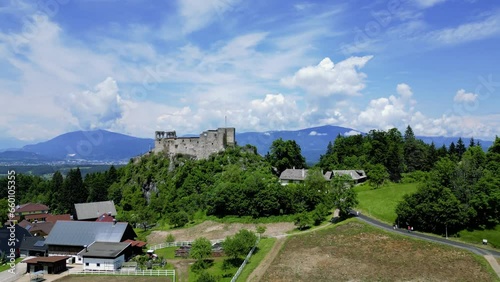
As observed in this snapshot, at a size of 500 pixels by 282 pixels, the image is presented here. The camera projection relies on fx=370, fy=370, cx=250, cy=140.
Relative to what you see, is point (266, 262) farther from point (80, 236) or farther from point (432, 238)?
point (80, 236)

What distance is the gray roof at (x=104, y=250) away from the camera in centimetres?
4415

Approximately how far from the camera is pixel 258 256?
4228 centimetres

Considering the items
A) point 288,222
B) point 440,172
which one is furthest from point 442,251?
point 288,222

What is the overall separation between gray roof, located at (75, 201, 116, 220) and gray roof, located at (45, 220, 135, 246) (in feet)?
72.4

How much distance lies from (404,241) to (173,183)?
48.7m

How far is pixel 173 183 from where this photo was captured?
7750cm

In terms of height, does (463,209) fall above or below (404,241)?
above

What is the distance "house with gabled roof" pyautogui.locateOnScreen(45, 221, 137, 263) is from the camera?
162 feet

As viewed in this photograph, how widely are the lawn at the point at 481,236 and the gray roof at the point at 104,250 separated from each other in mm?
40933

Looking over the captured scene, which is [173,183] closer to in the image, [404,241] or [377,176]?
[377,176]

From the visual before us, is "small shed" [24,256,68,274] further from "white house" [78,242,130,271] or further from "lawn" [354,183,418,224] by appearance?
"lawn" [354,183,418,224]

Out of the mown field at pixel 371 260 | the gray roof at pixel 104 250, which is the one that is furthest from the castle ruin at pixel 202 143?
the mown field at pixel 371 260

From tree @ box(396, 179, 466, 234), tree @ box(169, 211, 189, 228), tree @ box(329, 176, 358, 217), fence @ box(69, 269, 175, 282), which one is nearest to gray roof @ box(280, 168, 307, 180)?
tree @ box(329, 176, 358, 217)

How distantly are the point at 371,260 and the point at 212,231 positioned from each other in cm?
2568
